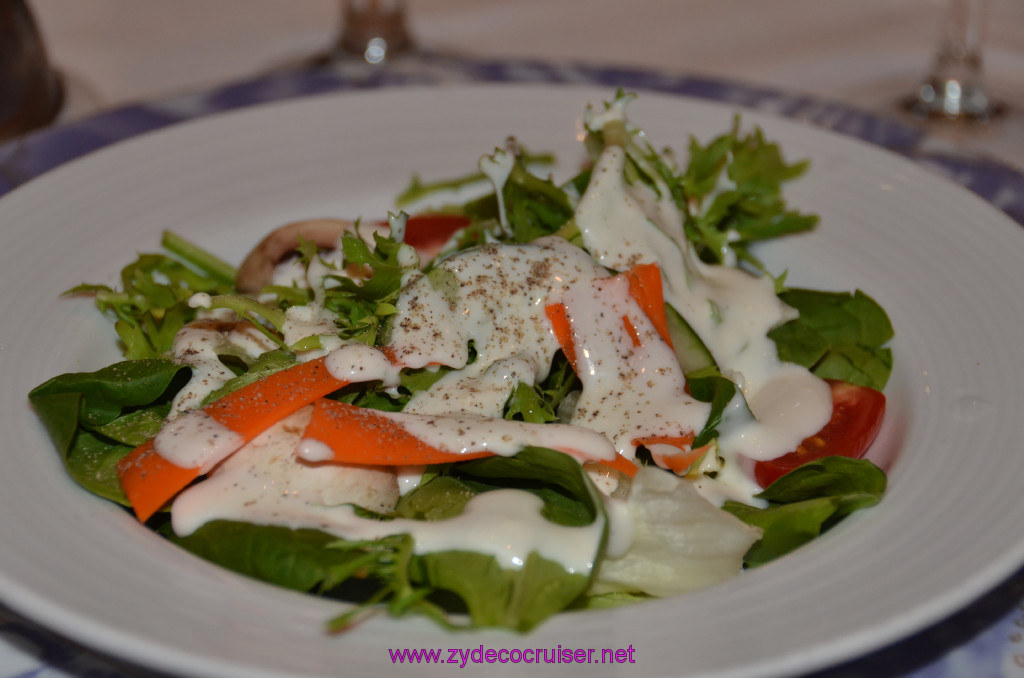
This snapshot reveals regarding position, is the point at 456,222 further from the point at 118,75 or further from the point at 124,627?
the point at 118,75

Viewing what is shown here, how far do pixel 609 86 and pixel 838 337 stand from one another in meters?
1.43

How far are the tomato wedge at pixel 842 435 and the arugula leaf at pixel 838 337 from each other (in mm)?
114

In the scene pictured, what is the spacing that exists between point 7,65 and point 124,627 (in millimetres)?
2688

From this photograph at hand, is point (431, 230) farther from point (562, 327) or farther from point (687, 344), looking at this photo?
point (687, 344)

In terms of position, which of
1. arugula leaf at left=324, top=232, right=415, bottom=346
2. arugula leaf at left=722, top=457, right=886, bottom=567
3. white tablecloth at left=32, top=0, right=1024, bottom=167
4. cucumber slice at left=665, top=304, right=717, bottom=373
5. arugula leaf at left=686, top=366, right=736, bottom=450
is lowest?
arugula leaf at left=722, top=457, right=886, bottom=567

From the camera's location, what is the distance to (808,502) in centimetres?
195

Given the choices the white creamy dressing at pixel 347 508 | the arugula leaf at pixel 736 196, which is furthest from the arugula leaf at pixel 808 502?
the arugula leaf at pixel 736 196

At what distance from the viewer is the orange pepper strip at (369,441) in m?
1.89

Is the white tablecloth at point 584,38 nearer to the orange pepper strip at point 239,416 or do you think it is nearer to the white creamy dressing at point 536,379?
the white creamy dressing at point 536,379

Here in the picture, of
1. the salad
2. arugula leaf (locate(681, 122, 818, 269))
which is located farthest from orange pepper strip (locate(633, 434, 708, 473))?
arugula leaf (locate(681, 122, 818, 269))

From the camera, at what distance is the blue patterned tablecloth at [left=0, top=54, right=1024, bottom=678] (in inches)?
65.1

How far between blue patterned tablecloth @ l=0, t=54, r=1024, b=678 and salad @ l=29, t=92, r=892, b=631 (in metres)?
0.28

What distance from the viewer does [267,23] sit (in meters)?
4.55

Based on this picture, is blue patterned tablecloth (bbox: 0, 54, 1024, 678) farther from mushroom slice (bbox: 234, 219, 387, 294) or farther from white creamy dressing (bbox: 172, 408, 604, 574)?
Answer: mushroom slice (bbox: 234, 219, 387, 294)
